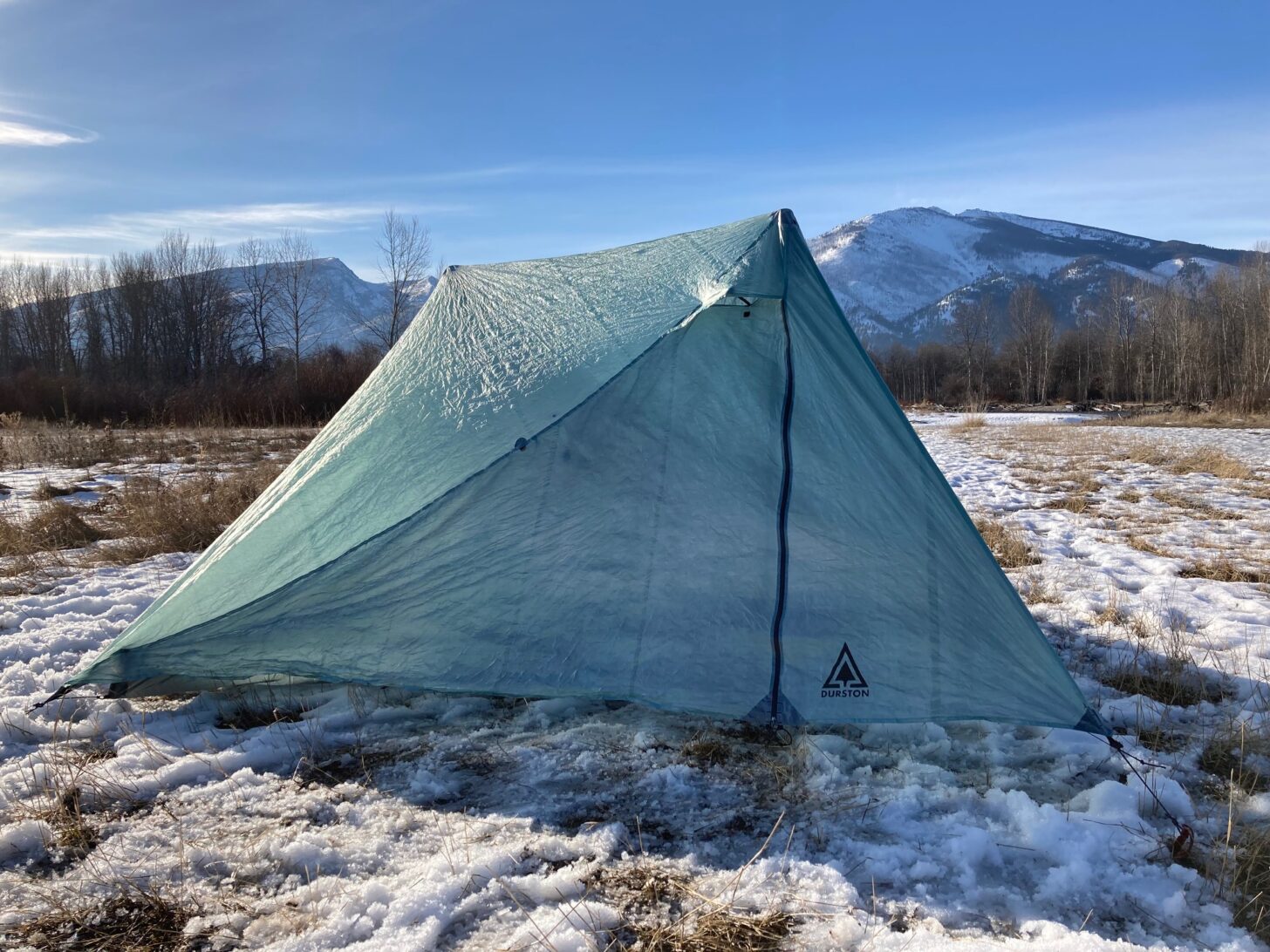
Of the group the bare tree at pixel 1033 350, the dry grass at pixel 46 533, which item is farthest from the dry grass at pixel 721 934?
the bare tree at pixel 1033 350

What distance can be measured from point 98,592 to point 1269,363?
45.6 meters

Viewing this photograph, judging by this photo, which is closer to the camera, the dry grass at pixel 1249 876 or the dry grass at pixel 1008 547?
the dry grass at pixel 1249 876

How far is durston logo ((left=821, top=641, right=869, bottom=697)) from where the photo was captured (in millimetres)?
2586

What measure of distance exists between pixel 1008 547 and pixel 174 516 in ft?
22.0

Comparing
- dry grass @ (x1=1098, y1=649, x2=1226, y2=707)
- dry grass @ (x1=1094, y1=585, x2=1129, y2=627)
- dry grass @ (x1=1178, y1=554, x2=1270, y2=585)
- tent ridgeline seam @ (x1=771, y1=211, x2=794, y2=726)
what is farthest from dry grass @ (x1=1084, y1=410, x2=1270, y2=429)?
tent ridgeline seam @ (x1=771, y1=211, x2=794, y2=726)

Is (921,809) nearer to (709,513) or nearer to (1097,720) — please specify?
(1097,720)

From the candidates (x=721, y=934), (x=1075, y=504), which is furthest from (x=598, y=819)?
(x=1075, y=504)

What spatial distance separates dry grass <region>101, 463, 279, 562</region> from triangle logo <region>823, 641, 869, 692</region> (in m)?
5.17

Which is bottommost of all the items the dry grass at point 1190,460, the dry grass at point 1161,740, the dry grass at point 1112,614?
the dry grass at point 1161,740

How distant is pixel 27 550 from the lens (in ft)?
18.2

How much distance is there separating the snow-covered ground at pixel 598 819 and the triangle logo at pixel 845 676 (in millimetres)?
261

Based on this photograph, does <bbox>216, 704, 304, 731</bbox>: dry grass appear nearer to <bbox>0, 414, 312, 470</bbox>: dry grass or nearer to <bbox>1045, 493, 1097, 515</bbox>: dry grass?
<bbox>1045, 493, 1097, 515</bbox>: dry grass

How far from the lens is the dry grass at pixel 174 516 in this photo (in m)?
5.75

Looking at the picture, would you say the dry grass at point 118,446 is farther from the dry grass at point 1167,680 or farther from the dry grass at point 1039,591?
the dry grass at point 1167,680
